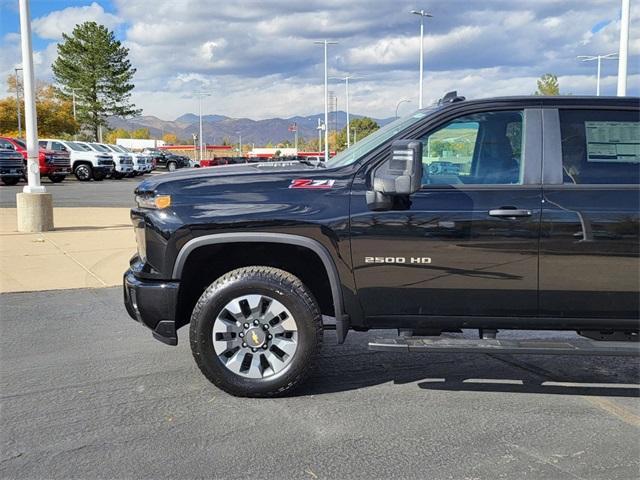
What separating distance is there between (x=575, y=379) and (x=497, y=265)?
54.8 inches

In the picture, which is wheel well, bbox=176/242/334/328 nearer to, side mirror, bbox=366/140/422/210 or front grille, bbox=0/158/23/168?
side mirror, bbox=366/140/422/210

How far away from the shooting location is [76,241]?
34.8 ft

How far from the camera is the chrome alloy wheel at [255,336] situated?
416 centimetres

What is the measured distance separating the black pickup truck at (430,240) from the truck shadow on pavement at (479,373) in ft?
1.58

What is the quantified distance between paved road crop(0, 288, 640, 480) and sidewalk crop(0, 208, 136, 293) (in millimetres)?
2326

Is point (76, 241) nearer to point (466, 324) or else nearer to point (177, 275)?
point (177, 275)

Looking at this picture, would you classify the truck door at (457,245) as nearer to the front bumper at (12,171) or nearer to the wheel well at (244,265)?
the wheel well at (244,265)

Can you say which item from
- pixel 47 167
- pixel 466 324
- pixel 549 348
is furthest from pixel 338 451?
pixel 47 167

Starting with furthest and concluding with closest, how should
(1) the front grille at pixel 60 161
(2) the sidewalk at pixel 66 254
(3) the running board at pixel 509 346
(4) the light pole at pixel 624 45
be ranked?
(1) the front grille at pixel 60 161 < (4) the light pole at pixel 624 45 < (2) the sidewalk at pixel 66 254 < (3) the running board at pixel 509 346

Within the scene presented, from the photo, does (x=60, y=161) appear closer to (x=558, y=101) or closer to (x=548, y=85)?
(x=558, y=101)

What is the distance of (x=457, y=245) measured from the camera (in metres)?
4.05

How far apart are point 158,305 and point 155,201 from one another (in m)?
0.69

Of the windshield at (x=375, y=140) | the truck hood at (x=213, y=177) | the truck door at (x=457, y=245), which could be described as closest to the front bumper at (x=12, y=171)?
the truck hood at (x=213, y=177)

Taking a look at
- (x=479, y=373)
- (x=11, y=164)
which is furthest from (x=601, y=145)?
(x=11, y=164)
